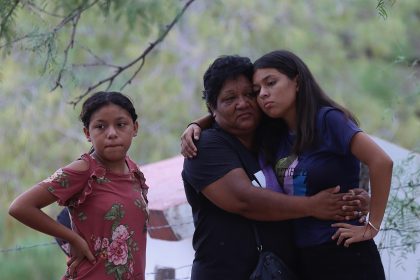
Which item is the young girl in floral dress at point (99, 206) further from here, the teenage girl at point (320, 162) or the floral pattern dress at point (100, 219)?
the teenage girl at point (320, 162)

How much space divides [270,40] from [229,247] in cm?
900

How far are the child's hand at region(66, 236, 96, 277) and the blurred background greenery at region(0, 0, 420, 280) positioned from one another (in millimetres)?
6766

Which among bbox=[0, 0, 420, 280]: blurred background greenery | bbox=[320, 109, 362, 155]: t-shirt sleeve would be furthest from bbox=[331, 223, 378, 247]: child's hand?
bbox=[0, 0, 420, 280]: blurred background greenery

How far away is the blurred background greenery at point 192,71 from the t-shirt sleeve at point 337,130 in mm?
6973

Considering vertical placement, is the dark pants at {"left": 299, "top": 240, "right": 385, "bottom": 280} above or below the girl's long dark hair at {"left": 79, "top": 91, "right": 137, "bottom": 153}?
below

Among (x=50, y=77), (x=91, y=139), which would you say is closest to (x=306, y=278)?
(x=91, y=139)

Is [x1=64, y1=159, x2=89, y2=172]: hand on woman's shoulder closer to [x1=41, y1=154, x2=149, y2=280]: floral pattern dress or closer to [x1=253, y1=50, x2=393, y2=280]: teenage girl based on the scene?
[x1=41, y1=154, x2=149, y2=280]: floral pattern dress

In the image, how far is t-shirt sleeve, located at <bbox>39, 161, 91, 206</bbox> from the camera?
10.0 ft

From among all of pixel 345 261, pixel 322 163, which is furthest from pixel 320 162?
pixel 345 261

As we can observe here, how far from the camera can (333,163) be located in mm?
3123

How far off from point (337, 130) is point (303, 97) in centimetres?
21

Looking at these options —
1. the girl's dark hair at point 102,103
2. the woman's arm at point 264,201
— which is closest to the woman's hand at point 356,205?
the woman's arm at point 264,201

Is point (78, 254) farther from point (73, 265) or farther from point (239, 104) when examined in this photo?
point (239, 104)

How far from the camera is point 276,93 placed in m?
3.25
